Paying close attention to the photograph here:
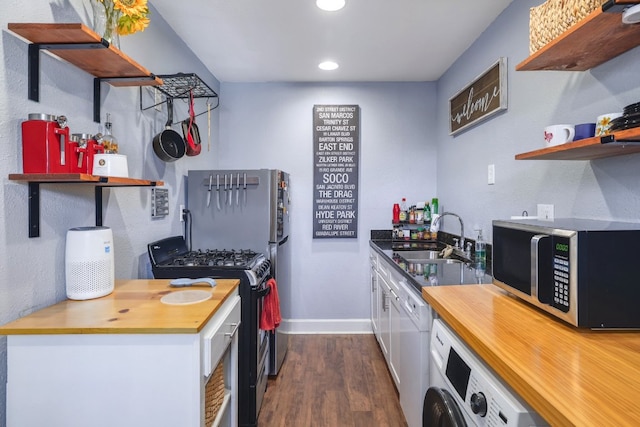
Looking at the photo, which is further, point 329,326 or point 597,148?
A: point 329,326

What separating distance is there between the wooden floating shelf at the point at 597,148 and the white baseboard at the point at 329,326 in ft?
7.90

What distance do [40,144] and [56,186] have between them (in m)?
0.22

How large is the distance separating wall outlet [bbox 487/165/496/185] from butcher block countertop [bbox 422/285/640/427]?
1157mm

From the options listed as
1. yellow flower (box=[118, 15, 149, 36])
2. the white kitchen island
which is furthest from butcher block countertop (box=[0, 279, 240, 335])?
yellow flower (box=[118, 15, 149, 36])

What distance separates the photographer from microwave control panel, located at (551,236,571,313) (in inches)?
39.0

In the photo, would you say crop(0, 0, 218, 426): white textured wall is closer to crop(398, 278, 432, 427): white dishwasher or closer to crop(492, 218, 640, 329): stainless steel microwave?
crop(398, 278, 432, 427): white dishwasher

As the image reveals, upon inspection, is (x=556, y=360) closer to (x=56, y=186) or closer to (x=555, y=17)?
(x=555, y=17)

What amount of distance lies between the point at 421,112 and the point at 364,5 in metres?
1.56

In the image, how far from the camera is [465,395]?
3.09 ft

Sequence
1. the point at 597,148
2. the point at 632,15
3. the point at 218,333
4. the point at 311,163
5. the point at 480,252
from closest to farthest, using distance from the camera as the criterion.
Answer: the point at 632,15 < the point at 597,148 < the point at 218,333 < the point at 480,252 < the point at 311,163

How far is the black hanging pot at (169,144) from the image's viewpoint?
2.07 m

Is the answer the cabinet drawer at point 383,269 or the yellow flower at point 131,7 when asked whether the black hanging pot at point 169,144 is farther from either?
the cabinet drawer at point 383,269

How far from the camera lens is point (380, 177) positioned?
335 centimetres

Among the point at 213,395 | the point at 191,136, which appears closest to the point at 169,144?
the point at 191,136
